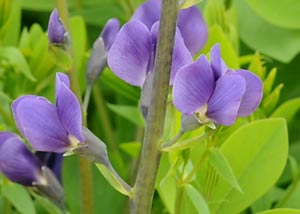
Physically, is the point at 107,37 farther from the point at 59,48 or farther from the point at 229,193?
the point at 229,193

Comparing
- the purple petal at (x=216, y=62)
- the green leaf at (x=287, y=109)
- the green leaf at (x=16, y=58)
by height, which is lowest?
the green leaf at (x=287, y=109)

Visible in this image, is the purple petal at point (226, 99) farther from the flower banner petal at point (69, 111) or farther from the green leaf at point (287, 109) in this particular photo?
the green leaf at point (287, 109)

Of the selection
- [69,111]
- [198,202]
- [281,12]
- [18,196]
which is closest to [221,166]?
[198,202]

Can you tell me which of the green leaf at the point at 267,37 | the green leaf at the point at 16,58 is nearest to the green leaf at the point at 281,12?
the green leaf at the point at 267,37

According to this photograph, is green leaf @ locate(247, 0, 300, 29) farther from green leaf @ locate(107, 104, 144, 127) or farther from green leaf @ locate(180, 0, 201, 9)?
green leaf @ locate(180, 0, 201, 9)

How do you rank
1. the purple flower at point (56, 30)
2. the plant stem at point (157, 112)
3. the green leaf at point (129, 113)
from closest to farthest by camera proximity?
the plant stem at point (157, 112) < the purple flower at point (56, 30) < the green leaf at point (129, 113)

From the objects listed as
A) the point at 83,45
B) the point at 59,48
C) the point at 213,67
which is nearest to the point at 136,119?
the point at 83,45

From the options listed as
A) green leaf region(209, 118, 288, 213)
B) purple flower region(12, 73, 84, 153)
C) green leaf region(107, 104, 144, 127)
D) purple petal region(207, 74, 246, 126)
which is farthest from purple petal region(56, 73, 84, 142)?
green leaf region(107, 104, 144, 127)
